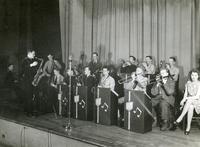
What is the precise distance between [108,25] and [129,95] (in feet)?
10.4

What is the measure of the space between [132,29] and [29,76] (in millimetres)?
2770

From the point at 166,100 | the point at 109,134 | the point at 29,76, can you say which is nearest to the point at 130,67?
the point at 166,100

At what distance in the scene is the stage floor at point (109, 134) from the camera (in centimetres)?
418

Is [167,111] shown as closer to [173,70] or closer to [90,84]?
[173,70]

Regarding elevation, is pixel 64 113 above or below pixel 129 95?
below

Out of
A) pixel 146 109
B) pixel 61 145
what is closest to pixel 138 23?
pixel 146 109

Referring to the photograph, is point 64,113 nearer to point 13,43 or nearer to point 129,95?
point 129,95

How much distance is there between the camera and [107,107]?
5.14 meters

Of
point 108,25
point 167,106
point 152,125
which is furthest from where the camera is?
point 108,25

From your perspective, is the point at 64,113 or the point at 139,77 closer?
the point at 139,77

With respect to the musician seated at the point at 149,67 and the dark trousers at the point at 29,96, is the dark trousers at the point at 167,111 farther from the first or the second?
the dark trousers at the point at 29,96

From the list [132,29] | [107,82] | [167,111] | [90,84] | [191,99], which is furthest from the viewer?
[132,29]

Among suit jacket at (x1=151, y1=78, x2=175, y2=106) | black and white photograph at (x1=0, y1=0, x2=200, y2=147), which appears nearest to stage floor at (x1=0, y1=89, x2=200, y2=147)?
black and white photograph at (x1=0, y1=0, x2=200, y2=147)

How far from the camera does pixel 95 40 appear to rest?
777cm
